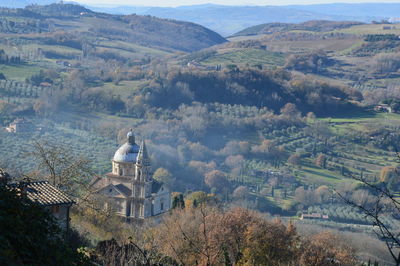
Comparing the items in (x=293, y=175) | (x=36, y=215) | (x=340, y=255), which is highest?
(x=36, y=215)

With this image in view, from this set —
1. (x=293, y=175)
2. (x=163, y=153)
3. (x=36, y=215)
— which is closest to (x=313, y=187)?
(x=293, y=175)

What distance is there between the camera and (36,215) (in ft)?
41.8

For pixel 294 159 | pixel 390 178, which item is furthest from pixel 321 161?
pixel 390 178

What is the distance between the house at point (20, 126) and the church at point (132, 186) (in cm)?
3187

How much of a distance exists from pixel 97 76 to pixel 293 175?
43799mm

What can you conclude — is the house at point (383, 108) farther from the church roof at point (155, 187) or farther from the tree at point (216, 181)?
the church roof at point (155, 187)

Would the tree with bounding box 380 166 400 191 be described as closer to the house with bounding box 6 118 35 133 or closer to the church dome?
the church dome

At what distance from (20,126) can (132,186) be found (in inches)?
1332

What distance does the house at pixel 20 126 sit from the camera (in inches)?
2805

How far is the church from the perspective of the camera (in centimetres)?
4134

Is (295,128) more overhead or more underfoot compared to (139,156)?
more underfoot

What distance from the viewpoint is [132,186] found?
1646 inches

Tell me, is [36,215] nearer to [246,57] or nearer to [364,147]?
[364,147]

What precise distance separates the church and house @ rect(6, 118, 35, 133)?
31867mm
